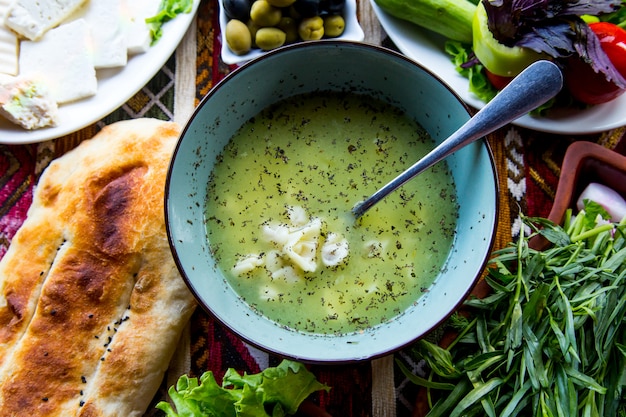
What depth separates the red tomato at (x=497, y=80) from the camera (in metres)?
2.18

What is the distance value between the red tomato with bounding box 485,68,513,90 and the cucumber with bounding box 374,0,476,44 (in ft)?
0.56

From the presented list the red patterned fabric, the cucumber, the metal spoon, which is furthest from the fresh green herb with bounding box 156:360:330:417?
the cucumber

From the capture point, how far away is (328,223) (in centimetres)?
191

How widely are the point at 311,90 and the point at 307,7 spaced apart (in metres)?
0.37

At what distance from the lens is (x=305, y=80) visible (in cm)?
200

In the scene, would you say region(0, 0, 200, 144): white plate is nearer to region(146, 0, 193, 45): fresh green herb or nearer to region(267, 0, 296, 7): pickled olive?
region(146, 0, 193, 45): fresh green herb

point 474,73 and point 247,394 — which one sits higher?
point 474,73

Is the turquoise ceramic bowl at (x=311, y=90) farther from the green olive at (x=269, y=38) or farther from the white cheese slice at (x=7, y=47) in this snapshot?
the white cheese slice at (x=7, y=47)

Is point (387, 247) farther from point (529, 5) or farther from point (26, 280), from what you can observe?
point (26, 280)

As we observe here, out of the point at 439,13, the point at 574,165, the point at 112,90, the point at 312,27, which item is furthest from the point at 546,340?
the point at 112,90

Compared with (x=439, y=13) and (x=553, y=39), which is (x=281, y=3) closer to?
(x=439, y=13)

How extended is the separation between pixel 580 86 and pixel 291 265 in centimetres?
114

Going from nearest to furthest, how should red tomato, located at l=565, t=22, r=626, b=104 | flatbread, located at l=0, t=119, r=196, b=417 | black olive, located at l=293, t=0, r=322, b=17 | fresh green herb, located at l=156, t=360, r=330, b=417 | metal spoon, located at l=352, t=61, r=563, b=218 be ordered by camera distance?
metal spoon, located at l=352, t=61, r=563, b=218 < fresh green herb, located at l=156, t=360, r=330, b=417 < flatbread, located at l=0, t=119, r=196, b=417 < red tomato, located at l=565, t=22, r=626, b=104 < black olive, located at l=293, t=0, r=322, b=17

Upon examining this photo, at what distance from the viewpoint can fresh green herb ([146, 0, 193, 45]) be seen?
2.31m
